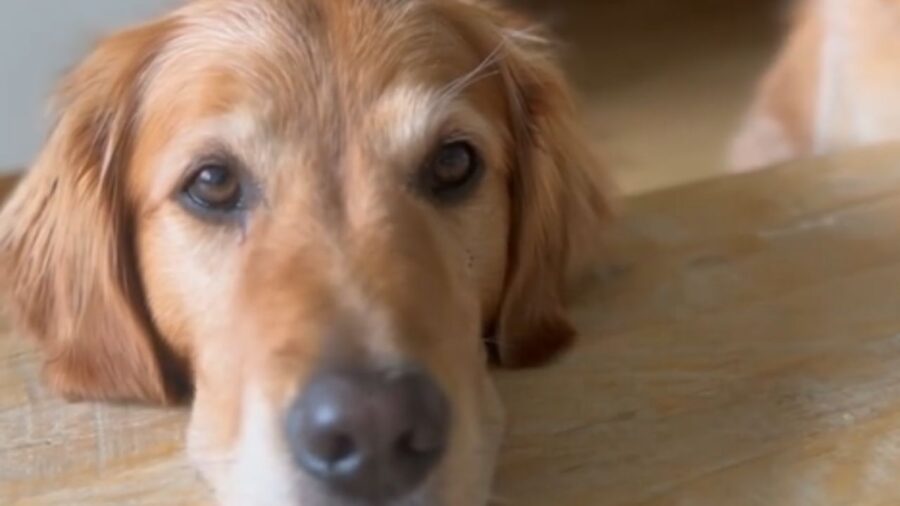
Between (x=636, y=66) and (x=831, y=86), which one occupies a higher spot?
(x=831, y=86)

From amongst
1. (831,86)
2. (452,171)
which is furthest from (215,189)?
(831,86)

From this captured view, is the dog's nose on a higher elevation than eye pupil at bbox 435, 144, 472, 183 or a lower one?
lower

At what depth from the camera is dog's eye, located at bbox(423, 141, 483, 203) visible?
1.69m

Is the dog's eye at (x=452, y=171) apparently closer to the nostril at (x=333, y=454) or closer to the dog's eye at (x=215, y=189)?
the dog's eye at (x=215, y=189)

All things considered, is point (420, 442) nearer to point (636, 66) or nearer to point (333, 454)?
point (333, 454)

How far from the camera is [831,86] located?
102 inches

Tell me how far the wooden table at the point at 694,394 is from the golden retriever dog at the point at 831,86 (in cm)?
44

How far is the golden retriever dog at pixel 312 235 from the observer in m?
1.39

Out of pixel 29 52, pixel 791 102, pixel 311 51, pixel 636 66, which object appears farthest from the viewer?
pixel 636 66

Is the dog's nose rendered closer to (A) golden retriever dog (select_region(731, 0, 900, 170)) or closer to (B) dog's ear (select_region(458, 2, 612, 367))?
(B) dog's ear (select_region(458, 2, 612, 367))

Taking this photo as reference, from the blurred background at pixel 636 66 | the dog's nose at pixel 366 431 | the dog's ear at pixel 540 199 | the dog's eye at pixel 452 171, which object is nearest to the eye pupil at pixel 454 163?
the dog's eye at pixel 452 171

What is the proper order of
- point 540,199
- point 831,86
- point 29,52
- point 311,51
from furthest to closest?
point 29,52, point 831,86, point 540,199, point 311,51

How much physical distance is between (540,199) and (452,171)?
219 millimetres

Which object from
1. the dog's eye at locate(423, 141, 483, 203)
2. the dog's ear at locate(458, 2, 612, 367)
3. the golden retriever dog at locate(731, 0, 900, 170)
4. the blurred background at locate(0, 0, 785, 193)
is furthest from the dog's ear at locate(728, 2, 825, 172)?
the dog's eye at locate(423, 141, 483, 203)
